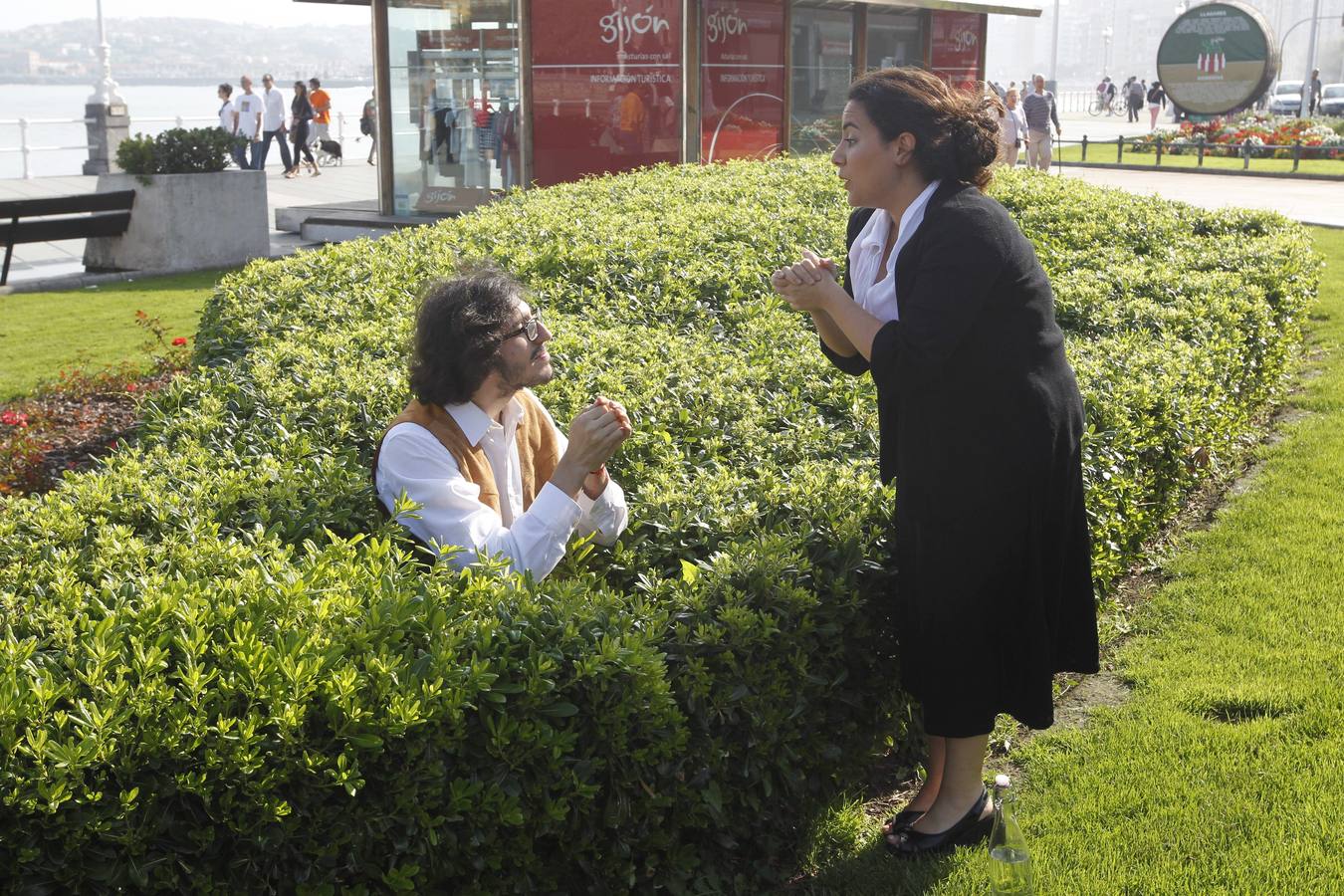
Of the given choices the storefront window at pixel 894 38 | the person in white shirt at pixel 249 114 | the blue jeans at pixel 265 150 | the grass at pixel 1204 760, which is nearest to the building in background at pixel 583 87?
the storefront window at pixel 894 38

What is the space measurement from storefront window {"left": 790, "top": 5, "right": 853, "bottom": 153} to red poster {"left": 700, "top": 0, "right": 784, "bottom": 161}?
19.3 inches

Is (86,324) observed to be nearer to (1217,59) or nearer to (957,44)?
(957,44)

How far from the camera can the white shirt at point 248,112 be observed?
2645 cm

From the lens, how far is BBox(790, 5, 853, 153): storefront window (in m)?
16.7

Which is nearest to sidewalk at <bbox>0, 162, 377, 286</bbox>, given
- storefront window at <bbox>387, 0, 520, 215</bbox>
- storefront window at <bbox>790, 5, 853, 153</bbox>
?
storefront window at <bbox>387, 0, 520, 215</bbox>

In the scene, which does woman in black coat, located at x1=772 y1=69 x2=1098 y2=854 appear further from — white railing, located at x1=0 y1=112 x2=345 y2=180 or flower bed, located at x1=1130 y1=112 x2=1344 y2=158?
flower bed, located at x1=1130 y1=112 x2=1344 y2=158

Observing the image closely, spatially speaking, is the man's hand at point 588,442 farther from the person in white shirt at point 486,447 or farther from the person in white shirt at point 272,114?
the person in white shirt at point 272,114

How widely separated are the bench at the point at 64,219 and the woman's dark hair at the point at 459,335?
11.2 metres

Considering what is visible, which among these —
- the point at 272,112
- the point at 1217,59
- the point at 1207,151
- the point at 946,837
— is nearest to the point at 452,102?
the point at 272,112

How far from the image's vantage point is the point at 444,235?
8039 millimetres

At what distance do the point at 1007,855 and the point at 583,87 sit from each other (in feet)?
43.1

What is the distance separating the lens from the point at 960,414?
3264 mm

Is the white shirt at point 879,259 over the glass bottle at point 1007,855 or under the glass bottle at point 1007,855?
over

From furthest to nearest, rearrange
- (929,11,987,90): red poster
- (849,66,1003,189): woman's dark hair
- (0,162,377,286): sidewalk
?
(929,11,987,90): red poster
(0,162,377,286): sidewalk
(849,66,1003,189): woman's dark hair
